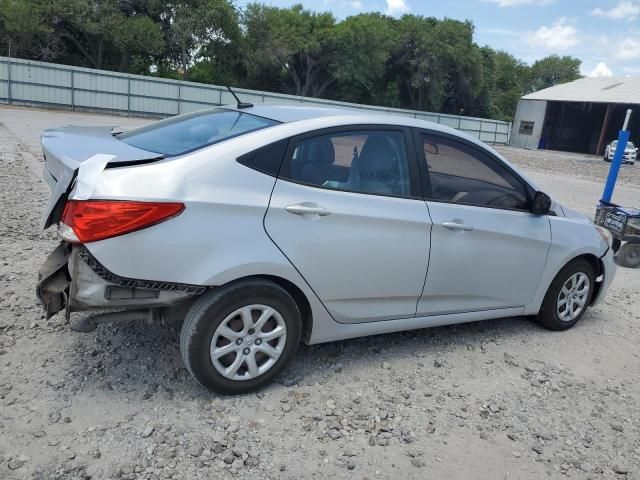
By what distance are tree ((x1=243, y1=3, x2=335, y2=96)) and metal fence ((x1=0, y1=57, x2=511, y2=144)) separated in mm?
10676

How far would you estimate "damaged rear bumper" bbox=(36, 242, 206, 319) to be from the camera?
2887mm

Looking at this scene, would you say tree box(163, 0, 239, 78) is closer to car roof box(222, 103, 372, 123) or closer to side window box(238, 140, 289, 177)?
car roof box(222, 103, 372, 123)

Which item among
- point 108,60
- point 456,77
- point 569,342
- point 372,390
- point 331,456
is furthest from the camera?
point 456,77

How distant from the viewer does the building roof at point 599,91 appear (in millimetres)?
44491

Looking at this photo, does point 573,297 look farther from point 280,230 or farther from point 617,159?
point 617,159

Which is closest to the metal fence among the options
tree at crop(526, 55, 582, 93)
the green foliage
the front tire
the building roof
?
the green foliage

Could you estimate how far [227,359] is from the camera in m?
3.24

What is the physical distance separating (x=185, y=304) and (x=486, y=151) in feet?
7.94

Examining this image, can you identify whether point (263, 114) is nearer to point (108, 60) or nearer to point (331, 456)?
point (331, 456)

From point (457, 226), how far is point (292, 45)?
42058 millimetres

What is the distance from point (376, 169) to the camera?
3.66 m

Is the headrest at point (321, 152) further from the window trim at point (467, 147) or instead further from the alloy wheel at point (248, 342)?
the alloy wheel at point (248, 342)

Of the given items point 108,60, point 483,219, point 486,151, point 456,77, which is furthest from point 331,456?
point 456,77

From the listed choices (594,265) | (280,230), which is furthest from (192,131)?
(594,265)
